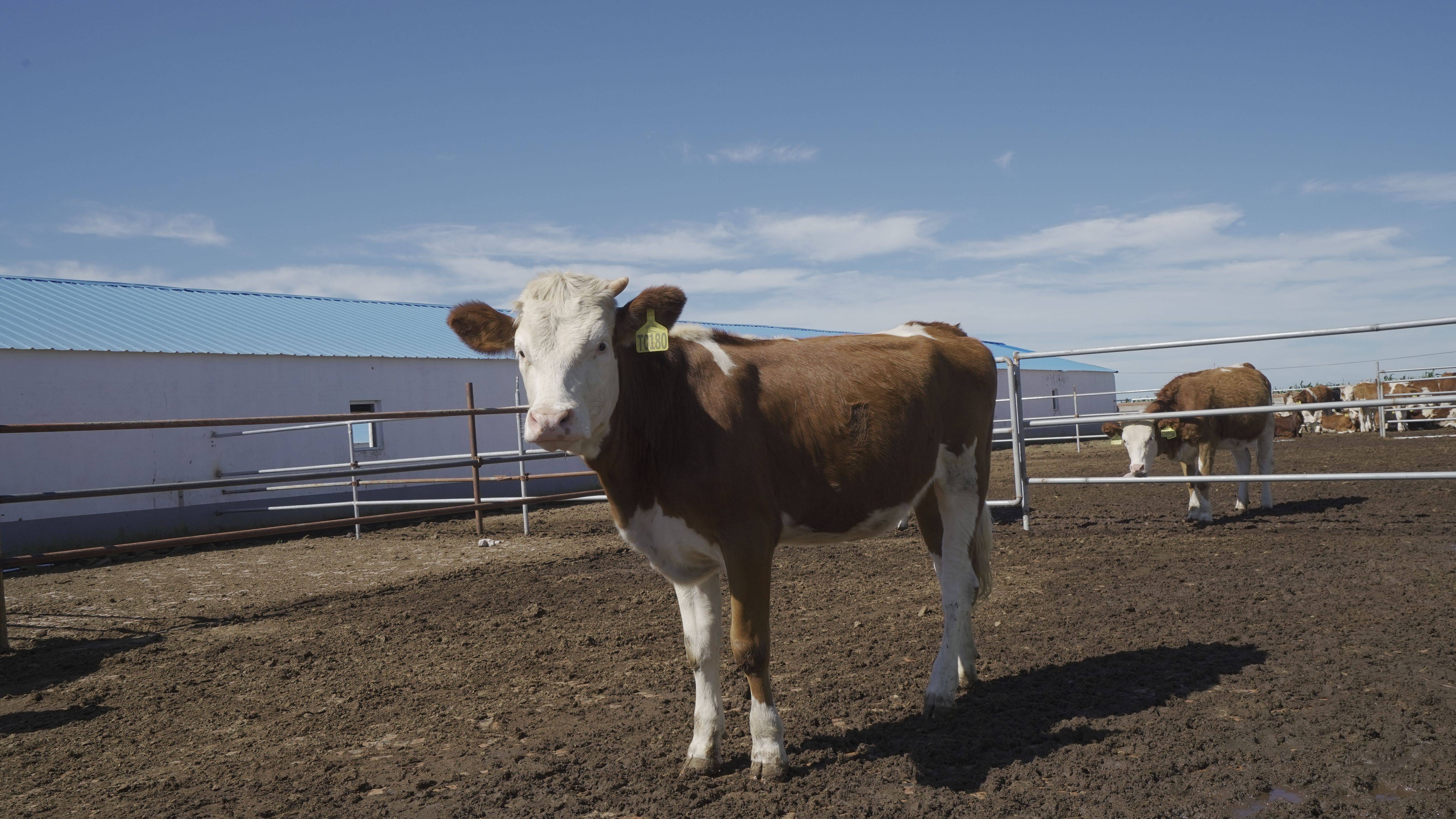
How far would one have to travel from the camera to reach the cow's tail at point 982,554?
4203 mm

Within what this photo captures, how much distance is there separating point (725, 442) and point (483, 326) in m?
1.06

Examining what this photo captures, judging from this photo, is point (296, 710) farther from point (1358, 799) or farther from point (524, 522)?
point (524, 522)

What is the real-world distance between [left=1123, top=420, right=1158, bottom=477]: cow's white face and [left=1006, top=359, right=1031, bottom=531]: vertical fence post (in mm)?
1589

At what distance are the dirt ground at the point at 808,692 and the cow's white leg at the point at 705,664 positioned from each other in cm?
12

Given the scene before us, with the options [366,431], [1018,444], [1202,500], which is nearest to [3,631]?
[1018,444]

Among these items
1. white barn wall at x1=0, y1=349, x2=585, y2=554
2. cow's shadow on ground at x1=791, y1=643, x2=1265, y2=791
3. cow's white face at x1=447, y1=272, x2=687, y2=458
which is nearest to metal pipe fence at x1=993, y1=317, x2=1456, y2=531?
cow's shadow on ground at x1=791, y1=643, x2=1265, y2=791

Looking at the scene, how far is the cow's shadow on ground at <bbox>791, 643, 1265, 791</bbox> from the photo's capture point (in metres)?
3.20

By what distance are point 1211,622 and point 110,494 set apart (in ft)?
22.8

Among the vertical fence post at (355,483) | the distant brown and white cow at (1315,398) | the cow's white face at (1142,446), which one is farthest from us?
the distant brown and white cow at (1315,398)

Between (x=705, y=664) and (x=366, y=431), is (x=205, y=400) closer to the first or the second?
(x=366, y=431)

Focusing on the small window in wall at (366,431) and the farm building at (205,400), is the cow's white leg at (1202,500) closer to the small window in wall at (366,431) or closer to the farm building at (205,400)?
the farm building at (205,400)

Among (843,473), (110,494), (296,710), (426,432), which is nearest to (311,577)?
(110,494)

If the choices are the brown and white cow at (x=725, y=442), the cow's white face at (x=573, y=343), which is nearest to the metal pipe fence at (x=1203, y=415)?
the brown and white cow at (x=725, y=442)

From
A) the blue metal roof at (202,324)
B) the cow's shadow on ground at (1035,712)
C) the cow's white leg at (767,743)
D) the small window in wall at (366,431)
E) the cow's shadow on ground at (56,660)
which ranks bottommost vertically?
the cow's shadow on ground at (1035,712)
